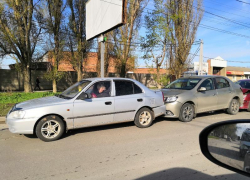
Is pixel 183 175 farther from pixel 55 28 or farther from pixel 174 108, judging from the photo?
pixel 55 28

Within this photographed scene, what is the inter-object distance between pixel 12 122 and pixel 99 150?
220cm

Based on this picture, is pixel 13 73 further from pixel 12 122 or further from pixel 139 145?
pixel 139 145

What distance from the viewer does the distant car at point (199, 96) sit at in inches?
273

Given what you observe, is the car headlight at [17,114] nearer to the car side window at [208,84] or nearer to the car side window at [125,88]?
the car side window at [125,88]

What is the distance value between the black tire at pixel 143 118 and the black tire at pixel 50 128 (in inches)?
87.5

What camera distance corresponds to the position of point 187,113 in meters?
7.09

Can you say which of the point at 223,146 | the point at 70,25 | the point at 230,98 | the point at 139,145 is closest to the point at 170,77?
the point at 70,25

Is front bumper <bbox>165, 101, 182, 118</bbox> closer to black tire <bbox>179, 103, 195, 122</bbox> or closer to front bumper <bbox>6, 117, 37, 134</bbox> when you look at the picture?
black tire <bbox>179, 103, 195, 122</bbox>

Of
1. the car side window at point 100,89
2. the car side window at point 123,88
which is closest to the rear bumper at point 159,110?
the car side window at point 123,88

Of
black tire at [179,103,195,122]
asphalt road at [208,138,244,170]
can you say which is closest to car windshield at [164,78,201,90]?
black tire at [179,103,195,122]

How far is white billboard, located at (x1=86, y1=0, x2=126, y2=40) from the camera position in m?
9.80

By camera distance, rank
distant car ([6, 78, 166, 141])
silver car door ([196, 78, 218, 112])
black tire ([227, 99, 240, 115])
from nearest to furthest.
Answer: distant car ([6, 78, 166, 141]) → silver car door ([196, 78, 218, 112]) → black tire ([227, 99, 240, 115])

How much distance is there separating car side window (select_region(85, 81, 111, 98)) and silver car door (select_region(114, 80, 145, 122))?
25 centimetres

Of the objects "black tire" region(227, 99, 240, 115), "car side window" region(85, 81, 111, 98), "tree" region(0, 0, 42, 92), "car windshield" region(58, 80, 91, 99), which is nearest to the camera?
"car windshield" region(58, 80, 91, 99)
